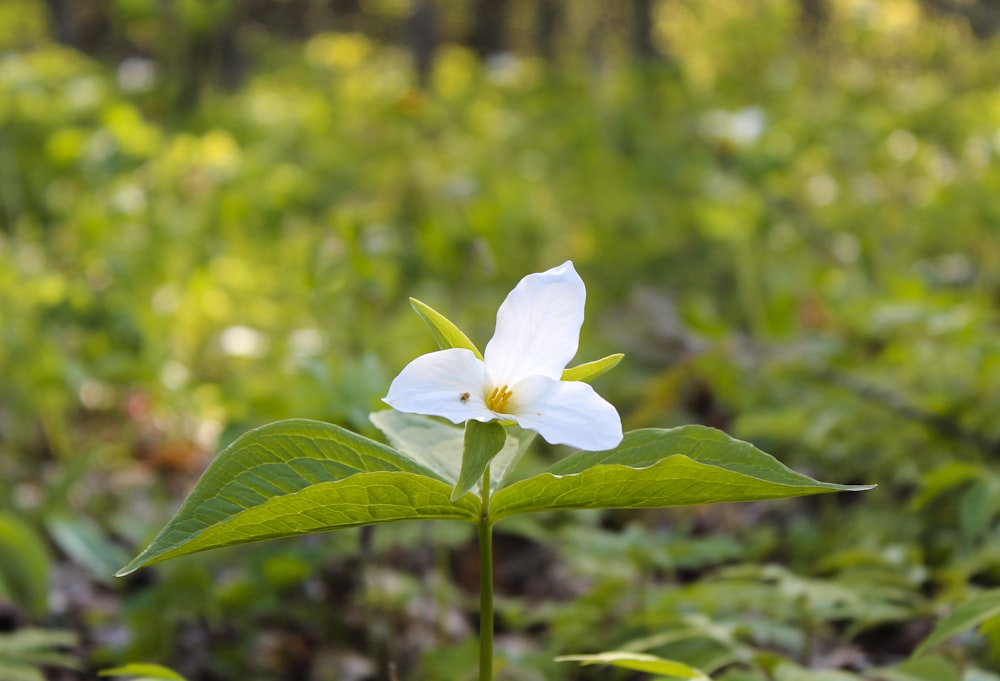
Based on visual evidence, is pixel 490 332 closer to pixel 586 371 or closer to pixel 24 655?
pixel 24 655

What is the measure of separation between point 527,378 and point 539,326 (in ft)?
0.15

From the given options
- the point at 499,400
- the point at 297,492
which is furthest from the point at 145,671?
the point at 499,400

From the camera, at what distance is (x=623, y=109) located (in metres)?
6.31

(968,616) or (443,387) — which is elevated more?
(443,387)

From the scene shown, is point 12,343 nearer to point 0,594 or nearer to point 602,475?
point 0,594

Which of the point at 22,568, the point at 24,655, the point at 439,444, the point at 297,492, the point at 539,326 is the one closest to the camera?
the point at 297,492

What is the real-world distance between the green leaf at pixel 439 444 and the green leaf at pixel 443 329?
9cm

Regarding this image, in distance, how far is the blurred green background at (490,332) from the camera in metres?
1.47

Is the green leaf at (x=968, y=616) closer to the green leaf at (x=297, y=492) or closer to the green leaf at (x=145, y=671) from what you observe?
the green leaf at (x=297, y=492)

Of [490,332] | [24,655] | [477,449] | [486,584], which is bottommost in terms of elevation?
[24,655]

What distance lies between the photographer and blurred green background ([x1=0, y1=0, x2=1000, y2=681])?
147 centimetres

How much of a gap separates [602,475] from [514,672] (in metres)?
0.81

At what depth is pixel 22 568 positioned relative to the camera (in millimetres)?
1488

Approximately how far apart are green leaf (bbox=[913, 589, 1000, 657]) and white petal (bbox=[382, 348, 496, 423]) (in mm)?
447
